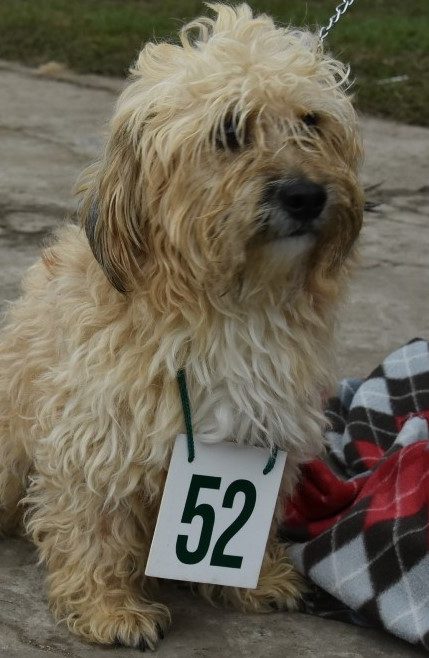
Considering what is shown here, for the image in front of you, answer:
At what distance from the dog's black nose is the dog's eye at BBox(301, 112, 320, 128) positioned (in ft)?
0.79

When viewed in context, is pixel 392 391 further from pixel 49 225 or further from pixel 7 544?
pixel 49 225

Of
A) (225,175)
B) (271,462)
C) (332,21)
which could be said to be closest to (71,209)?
(332,21)

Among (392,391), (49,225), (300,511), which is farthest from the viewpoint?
(49,225)

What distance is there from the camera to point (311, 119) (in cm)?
276

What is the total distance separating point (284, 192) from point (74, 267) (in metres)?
0.69

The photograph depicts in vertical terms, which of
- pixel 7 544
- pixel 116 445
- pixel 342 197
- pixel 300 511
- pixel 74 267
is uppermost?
pixel 342 197

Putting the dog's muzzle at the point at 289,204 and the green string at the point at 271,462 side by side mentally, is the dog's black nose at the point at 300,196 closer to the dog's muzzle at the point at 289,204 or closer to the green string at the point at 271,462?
the dog's muzzle at the point at 289,204

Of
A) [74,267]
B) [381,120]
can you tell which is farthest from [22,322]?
[381,120]

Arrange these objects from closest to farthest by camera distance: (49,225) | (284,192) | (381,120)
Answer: (284,192) < (49,225) < (381,120)

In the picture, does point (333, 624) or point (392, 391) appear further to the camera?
point (392, 391)

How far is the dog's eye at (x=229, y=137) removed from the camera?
2.64 meters

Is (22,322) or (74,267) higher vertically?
(74,267)

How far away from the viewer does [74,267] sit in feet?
9.84

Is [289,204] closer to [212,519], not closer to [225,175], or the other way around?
[225,175]
